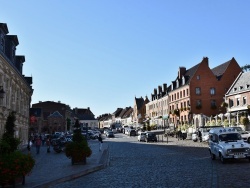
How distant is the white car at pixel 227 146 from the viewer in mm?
18234

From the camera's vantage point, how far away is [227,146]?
18.4 metres

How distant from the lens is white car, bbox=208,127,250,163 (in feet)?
59.8

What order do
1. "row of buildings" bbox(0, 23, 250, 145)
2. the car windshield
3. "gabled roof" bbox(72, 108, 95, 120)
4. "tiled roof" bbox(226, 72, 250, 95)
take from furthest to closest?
"gabled roof" bbox(72, 108, 95, 120), "tiled roof" bbox(226, 72, 250, 95), "row of buildings" bbox(0, 23, 250, 145), the car windshield

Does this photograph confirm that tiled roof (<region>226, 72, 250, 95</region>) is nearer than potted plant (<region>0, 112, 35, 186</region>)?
No

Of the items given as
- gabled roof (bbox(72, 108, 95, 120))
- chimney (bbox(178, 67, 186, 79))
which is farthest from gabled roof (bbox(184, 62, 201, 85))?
gabled roof (bbox(72, 108, 95, 120))

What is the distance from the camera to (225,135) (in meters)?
19.9

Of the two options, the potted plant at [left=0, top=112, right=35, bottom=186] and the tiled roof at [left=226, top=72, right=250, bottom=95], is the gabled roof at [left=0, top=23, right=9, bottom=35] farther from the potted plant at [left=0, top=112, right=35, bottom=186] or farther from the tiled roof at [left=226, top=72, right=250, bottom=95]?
the tiled roof at [left=226, top=72, right=250, bottom=95]

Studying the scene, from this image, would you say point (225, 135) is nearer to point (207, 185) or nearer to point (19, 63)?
point (207, 185)

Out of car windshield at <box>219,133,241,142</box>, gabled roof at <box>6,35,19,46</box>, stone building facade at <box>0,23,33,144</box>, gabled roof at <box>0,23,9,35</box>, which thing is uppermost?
gabled roof at <box>6,35,19,46</box>

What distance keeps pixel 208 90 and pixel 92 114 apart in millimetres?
130644

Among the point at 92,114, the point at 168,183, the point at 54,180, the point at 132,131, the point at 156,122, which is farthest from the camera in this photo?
the point at 92,114

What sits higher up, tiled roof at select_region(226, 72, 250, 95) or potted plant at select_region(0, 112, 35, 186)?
tiled roof at select_region(226, 72, 250, 95)

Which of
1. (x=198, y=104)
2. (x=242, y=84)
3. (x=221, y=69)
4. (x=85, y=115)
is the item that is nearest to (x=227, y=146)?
(x=242, y=84)

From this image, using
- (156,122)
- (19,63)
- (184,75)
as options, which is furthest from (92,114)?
(19,63)
